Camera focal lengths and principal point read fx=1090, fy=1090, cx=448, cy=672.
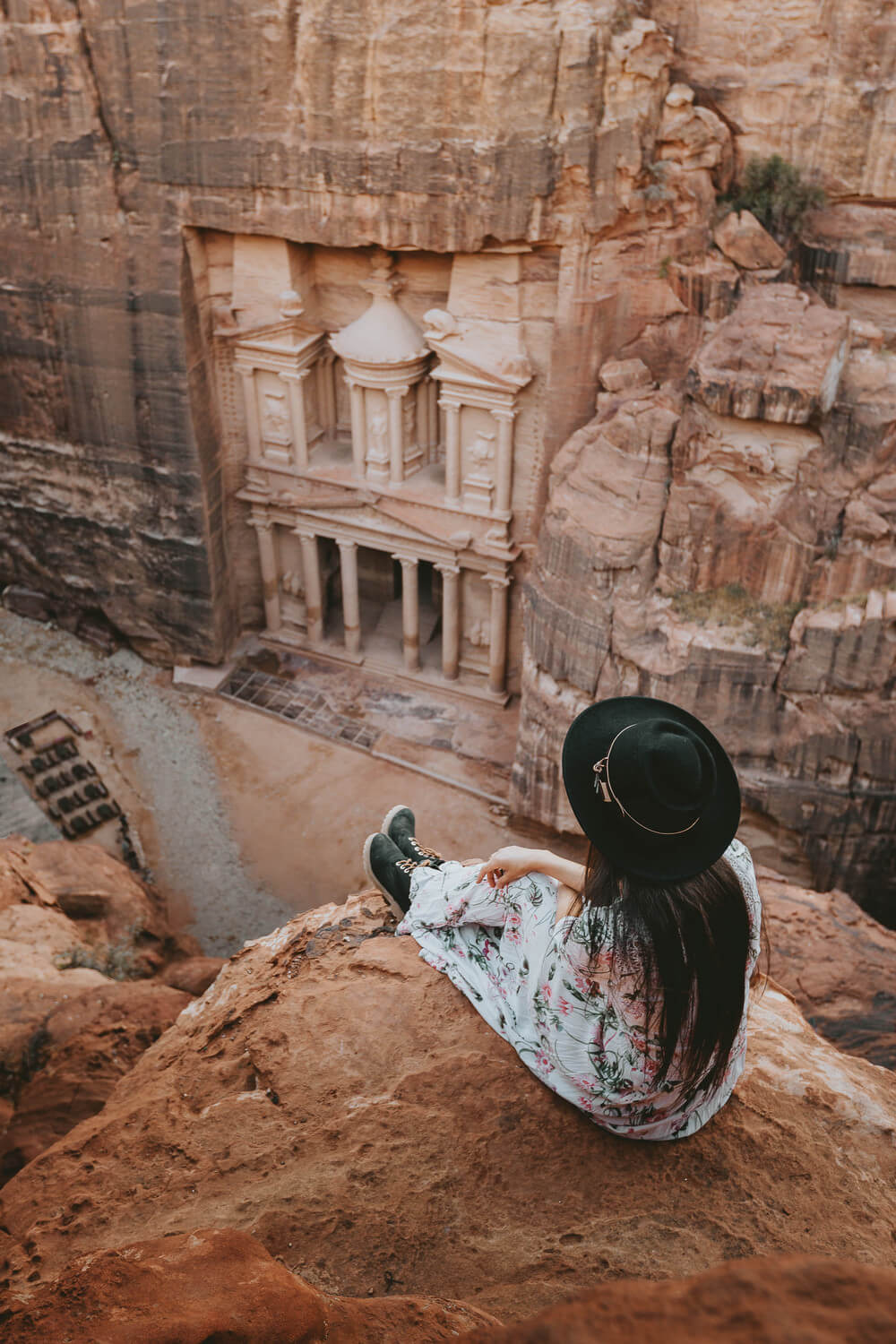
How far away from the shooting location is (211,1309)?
302 centimetres

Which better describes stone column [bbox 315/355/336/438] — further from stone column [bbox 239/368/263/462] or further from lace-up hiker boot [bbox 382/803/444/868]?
lace-up hiker boot [bbox 382/803/444/868]

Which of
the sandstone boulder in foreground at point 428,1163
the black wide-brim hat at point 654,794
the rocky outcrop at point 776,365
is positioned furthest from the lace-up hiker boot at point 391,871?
the rocky outcrop at point 776,365

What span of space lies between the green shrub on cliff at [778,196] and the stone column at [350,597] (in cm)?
796

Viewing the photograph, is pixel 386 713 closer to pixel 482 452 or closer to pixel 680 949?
pixel 482 452

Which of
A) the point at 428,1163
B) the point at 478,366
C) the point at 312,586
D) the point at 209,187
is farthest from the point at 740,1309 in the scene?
the point at 312,586

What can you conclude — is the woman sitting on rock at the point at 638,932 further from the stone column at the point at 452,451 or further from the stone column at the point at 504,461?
the stone column at the point at 452,451

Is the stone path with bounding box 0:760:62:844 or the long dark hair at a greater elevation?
the long dark hair

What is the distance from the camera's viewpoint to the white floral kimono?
14.0ft

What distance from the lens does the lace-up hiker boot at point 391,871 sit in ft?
19.0

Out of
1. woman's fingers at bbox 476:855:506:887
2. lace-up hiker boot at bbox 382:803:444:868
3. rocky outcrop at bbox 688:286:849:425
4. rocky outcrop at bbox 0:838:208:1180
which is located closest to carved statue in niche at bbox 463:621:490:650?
rocky outcrop at bbox 688:286:849:425

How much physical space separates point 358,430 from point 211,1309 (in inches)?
616

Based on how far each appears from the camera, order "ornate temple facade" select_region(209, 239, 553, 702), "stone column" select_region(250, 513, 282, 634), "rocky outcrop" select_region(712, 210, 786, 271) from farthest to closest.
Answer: "stone column" select_region(250, 513, 282, 634) < "ornate temple facade" select_region(209, 239, 553, 702) < "rocky outcrop" select_region(712, 210, 786, 271)

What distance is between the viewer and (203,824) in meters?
16.6

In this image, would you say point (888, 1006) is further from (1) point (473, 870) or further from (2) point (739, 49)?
(2) point (739, 49)
